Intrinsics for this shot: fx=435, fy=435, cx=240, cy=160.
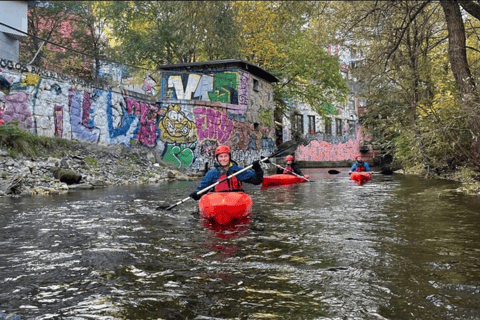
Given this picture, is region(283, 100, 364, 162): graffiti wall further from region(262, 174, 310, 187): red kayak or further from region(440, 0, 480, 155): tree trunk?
region(440, 0, 480, 155): tree trunk

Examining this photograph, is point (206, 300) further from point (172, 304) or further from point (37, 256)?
point (37, 256)

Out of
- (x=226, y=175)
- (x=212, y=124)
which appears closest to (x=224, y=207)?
(x=226, y=175)

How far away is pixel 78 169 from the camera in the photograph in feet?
50.5

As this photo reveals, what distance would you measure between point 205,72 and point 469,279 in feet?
73.5

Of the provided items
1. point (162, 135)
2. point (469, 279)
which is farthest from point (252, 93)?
point (469, 279)

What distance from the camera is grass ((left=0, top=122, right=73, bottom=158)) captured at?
14.1 m

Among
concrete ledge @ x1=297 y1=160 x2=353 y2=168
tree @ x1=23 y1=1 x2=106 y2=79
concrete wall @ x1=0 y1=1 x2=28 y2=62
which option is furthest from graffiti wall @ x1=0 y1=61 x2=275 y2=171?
concrete ledge @ x1=297 y1=160 x2=353 y2=168

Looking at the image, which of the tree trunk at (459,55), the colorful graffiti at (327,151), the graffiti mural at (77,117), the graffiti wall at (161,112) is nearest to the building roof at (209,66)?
the graffiti wall at (161,112)

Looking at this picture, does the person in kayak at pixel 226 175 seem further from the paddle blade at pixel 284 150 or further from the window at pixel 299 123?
the window at pixel 299 123

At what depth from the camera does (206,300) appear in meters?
3.37

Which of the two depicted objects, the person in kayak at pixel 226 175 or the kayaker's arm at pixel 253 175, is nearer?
the person in kayak at pixel 226 175

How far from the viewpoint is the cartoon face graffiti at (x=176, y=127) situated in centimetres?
2270

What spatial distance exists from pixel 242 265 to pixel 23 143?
12.6 metres

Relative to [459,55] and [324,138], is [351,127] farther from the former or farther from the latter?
[459,55]
